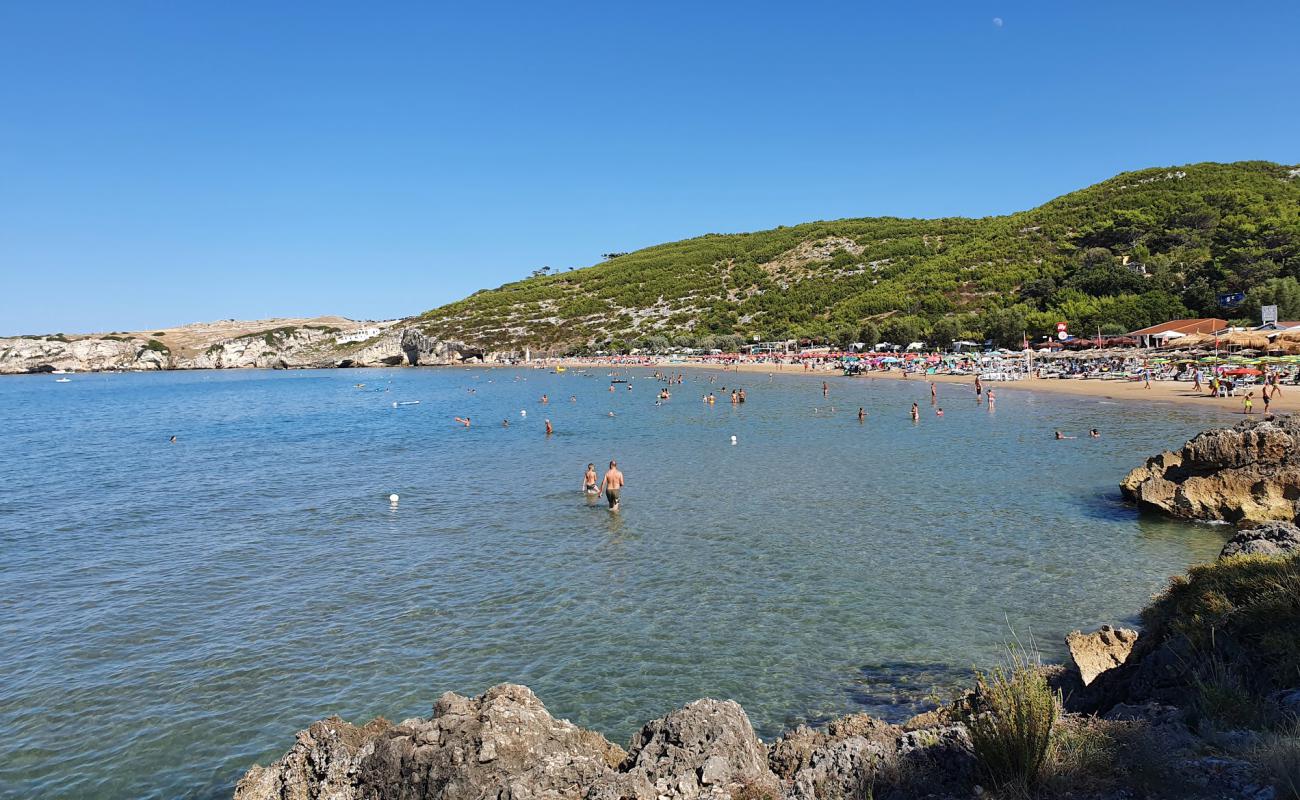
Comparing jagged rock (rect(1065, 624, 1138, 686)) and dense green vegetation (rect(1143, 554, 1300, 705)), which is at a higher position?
dense green vegetation (rect(1143, 554, 1300, 705))

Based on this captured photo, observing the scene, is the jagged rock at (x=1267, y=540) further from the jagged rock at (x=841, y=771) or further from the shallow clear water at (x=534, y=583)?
the jagged rock at (x=841, y=771)

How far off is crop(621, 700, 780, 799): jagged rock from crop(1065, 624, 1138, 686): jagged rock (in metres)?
4.16

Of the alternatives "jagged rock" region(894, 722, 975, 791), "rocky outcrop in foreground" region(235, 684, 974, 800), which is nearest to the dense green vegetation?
"jagged rock" region(894, 722, 975, 791)

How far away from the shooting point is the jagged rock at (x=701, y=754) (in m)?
4.70

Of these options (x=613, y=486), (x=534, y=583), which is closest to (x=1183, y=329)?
(x=613, y=486)

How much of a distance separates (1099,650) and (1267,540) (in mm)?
3002

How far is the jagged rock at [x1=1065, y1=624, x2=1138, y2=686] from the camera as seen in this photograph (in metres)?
7.61

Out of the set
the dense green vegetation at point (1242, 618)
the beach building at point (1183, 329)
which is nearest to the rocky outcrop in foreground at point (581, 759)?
the dense green vegetation at point (1242, 618)

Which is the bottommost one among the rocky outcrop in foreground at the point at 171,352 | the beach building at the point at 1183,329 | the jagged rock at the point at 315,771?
the jagged rock at the point at 315,771

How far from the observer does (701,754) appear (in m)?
5.05

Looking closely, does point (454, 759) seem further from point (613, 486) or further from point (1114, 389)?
point (1114, 389)

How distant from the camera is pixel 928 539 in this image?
50.2ft

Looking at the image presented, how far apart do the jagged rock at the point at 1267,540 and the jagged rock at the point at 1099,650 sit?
1607 millimetres

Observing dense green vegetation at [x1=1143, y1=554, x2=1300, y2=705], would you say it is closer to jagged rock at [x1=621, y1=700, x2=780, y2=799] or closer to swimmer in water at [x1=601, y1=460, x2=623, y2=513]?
jagged rock at [x1=621, y1=700, x2=780, y2=799]
